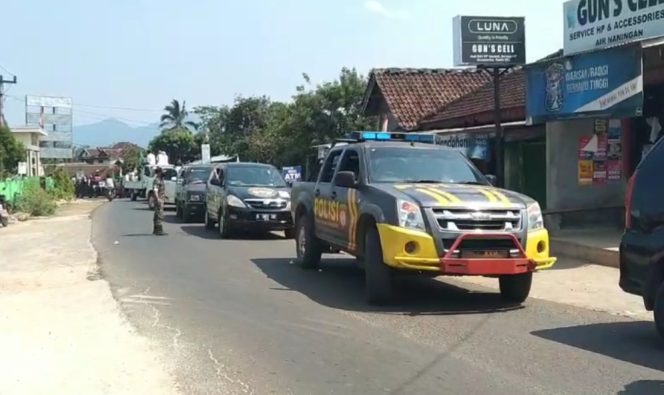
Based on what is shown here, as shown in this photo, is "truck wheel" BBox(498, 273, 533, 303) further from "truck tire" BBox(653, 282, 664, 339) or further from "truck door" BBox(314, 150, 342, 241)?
"truck door" BBox(314, 150, 342, 241)

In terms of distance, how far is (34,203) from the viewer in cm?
3206

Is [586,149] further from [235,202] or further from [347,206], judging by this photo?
[235,202]

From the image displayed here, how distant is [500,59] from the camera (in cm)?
1906

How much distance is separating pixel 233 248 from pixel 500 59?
772 cm

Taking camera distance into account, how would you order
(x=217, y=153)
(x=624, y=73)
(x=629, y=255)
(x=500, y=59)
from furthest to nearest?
(x=217, y=153)
(x=500, y=59)
(x=624, y=73)
(x=629, y=255)

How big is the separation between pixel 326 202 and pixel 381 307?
2733 millimetres

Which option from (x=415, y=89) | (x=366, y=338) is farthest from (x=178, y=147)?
(x=366, y=338)

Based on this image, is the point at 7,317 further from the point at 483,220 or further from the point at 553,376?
the point at 553,376

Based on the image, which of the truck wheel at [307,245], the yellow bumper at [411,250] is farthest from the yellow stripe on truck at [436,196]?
the truck wheel at [307,245]

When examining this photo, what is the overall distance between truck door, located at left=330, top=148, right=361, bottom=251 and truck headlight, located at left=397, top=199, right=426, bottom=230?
3.94 feet

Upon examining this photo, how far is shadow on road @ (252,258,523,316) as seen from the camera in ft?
31.7

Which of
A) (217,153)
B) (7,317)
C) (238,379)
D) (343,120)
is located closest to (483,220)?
(238,379)

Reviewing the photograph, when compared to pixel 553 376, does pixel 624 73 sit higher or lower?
higher

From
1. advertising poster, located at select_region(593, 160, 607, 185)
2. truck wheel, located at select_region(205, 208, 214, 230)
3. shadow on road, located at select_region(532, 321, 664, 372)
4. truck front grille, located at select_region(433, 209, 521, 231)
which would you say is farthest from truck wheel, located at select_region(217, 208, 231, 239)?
shadow on road, located at select_region(532, 321, 664, 372)
